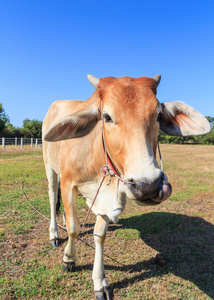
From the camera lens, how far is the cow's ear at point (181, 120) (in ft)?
7.58

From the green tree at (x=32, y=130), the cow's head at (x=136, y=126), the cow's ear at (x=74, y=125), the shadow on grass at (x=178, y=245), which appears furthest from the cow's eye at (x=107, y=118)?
the green tree at (x=32, y=130)

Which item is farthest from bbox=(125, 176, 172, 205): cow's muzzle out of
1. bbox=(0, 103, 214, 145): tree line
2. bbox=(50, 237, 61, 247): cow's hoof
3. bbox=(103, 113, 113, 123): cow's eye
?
bbox=(0, 103, 214, 145): tree line

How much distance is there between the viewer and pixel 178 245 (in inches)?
146

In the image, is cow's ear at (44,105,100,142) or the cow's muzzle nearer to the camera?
the cow's muzzle

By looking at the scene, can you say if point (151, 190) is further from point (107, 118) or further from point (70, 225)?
point (70, 225)

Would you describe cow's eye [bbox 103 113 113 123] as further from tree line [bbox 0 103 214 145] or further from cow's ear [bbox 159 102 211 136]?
tree line [bbox 0 103 214 145]

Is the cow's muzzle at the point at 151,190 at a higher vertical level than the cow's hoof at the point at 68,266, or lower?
higher

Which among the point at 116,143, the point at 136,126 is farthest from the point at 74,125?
the point at 136,126

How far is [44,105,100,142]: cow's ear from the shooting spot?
2.26m

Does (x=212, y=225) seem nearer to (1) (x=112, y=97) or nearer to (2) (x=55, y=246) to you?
(2) (x=55, y=246)

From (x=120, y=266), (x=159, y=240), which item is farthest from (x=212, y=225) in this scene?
(x=120, y=266)

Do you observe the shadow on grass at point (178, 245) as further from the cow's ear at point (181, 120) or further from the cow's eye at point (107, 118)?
the cow's eye at point (107, 118)

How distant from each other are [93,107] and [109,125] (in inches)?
15.2

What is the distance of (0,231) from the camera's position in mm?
3875
